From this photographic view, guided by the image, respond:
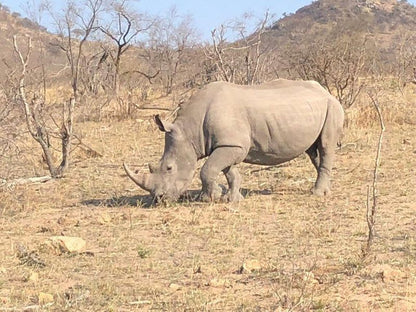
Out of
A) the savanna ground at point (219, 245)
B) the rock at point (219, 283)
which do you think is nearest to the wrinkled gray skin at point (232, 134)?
the savanna ground at point (219, 245)

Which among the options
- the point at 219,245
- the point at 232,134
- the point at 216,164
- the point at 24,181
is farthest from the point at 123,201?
the point at 219,245

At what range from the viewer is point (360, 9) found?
2101 inches

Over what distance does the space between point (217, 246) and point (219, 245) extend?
4 centimetres

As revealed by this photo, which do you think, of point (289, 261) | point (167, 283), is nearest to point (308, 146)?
point (289, 261)

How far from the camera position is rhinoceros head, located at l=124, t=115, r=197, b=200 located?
8.77 m

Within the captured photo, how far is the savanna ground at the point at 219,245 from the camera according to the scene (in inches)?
194

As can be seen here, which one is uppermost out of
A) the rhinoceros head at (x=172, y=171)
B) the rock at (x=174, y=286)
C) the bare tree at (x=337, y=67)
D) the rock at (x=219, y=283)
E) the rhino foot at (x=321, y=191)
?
the bare tree at (x=337, y=67)

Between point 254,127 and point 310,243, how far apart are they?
2698mm

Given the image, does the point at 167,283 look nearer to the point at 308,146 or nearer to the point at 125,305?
the point at 125,305

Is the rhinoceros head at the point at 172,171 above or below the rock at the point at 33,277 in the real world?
above

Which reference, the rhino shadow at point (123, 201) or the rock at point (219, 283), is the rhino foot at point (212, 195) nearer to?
the rhino shadow at point (123, 201)

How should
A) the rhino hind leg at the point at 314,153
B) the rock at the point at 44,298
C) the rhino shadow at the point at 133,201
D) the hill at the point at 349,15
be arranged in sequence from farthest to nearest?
the hill at the point at 349,15
the rhino hind leg at the point at 314,153
the rhino shadow at the point at 133,201
the rock at the point at 44,298

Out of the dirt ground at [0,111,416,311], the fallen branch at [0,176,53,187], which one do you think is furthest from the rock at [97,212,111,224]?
the fallen branch at [0,176,53,187]

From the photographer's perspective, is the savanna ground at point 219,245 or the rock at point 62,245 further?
the rock at point 62,245
